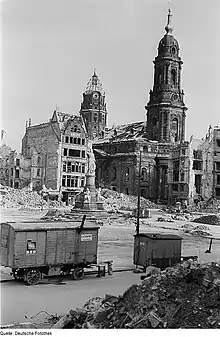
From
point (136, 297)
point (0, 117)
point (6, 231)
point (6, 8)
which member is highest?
point (6, 8)

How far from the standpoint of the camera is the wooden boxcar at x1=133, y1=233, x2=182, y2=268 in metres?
9.34

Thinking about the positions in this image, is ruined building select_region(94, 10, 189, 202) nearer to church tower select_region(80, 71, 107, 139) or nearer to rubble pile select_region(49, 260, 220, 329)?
church tower select_region(80, 71, 107, 139)

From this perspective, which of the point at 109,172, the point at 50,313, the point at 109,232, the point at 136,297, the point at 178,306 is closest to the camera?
the point at 178,306

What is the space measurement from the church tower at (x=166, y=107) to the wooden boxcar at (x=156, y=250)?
912 inches

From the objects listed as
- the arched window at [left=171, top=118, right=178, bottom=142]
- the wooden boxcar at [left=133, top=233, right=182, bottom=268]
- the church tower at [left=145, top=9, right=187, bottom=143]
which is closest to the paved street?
the wooden boxcar at [left=133, top=233, right=182, bottom=268]

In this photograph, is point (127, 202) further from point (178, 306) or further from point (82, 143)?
point (178, 306)

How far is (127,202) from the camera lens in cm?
2988

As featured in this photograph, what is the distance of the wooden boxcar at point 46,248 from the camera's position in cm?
793

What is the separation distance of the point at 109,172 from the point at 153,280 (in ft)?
97.1

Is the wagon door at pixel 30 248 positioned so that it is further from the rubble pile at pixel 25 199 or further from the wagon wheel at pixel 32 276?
the rubble pile at pixel 25 199

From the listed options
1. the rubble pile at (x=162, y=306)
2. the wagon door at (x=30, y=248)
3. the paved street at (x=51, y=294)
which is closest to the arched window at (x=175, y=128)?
the paved street at (x=51, y=294)

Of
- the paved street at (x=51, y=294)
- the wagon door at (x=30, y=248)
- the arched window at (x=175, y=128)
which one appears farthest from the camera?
the arched window at (x=175, y=128)

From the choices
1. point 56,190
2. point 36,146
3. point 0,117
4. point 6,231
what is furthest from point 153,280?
point 36,146

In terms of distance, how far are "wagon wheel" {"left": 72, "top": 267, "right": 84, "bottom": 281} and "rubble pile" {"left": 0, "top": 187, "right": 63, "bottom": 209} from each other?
14.8m
